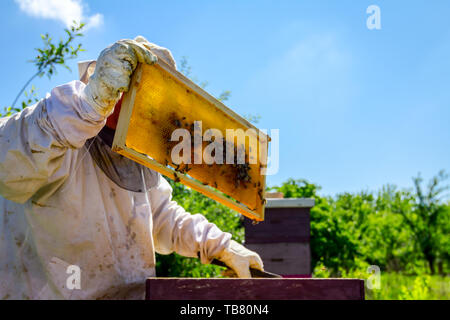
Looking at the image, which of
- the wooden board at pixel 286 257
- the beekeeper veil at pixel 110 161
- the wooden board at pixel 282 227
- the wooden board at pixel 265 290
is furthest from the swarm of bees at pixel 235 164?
the wooden board at pixel 286 257

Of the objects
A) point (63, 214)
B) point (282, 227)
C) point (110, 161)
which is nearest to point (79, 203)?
point (63, 214)

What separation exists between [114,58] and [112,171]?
0.76m

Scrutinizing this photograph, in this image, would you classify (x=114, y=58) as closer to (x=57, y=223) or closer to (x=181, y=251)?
(x=57, y=223)

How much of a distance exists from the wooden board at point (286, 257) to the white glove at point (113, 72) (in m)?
4.10

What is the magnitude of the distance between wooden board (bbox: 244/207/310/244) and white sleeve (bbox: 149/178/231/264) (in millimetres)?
2799

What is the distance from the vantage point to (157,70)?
6.95 ft

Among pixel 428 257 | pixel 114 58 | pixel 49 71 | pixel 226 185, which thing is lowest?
pixel 428 257

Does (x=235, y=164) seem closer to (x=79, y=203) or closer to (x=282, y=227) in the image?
(x=79, y=203)

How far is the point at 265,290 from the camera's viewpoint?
1.47m

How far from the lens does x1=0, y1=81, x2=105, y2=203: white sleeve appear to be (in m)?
1.95

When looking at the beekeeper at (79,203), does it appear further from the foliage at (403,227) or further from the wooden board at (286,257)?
the foliage at (403,227)

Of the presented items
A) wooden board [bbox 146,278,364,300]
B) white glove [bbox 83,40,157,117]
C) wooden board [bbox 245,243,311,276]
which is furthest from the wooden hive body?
wooden board [bbox 146,278,364,300]
